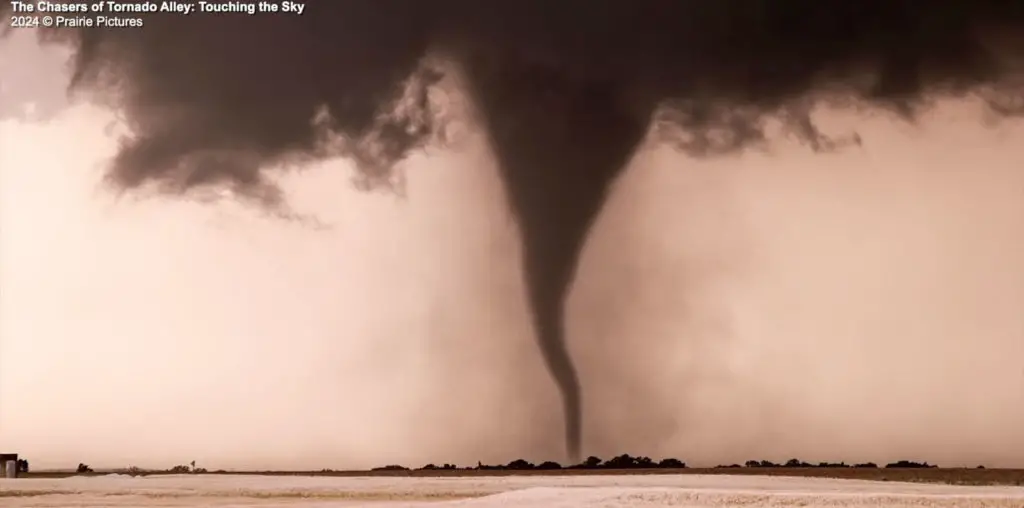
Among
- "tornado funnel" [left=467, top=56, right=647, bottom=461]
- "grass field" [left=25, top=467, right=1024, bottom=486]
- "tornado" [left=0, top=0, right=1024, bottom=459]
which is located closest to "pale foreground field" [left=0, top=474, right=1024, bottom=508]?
"grass field" [left=25, top=467, right=1024, bottom=486]

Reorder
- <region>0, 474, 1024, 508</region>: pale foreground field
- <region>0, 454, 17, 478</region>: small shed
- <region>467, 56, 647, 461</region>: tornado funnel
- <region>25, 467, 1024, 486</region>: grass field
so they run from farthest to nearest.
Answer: <region>467, 56, 647, 461</region>: tornado funnel → <region>0, 454, 17, 478</region>: small shed → <region>25, 467, 1024, 486</region>: grass field → <region>0, 474, 1024, 508</region>: pale foreground field

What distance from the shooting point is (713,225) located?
18.1 feet

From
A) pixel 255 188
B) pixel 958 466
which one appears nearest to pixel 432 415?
pixel 255 188

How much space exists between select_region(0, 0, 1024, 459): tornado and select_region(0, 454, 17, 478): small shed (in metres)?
1.76

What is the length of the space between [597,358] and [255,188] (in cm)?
236

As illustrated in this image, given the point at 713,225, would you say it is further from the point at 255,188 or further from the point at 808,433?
the point at 255,188

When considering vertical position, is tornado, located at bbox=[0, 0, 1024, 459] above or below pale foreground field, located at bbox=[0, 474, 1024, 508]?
above

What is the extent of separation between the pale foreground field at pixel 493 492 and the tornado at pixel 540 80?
136 cm

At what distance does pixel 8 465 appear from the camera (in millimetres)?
5305

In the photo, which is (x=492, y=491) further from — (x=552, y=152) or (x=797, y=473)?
(x=552, y=152)

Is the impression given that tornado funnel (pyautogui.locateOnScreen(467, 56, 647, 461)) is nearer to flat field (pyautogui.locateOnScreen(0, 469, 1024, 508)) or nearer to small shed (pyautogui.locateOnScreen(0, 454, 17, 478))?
flat field (pyautogui.locateOnScreen(0, 469, 1024, 508))

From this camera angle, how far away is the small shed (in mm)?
5281

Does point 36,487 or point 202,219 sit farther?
point 202,219

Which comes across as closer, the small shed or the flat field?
the flat field
